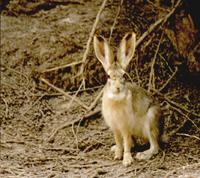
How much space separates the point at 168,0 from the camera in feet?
21.5

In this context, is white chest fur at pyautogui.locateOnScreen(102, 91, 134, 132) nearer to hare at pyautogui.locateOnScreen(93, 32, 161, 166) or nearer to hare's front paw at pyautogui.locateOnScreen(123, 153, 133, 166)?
hare at pyautogui.locateOnScreen(93, 32, 161, 166)

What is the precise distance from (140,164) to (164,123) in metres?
0.68

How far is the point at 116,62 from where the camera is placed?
17.5 ft

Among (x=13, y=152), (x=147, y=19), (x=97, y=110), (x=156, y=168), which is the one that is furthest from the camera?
(x=147, y=19)

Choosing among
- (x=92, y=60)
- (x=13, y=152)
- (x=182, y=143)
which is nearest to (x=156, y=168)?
(x=182, y=143)

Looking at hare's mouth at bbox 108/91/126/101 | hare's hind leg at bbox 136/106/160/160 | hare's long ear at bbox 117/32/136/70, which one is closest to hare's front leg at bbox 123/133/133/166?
hare's hind leg at bbox 136/106/160/160

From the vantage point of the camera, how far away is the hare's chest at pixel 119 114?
530 centimetres

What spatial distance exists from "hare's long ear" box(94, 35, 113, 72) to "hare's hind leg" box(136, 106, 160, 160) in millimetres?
544

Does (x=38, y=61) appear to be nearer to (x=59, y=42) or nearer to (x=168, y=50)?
(x=59, y=42)

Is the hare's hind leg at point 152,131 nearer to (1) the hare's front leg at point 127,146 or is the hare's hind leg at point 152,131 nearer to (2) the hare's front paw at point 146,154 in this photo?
(2) the hare's front paw at point 146,154

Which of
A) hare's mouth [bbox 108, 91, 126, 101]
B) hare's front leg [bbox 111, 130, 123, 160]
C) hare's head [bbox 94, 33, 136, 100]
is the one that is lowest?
hare's front leg [bbox 111, 130, 123, 160]

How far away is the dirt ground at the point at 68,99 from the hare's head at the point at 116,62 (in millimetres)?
580

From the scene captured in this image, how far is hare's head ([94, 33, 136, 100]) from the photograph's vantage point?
521 centimetres

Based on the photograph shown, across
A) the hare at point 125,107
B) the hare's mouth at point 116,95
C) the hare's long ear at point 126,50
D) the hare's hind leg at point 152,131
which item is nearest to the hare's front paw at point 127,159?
the hare at point 125,107
